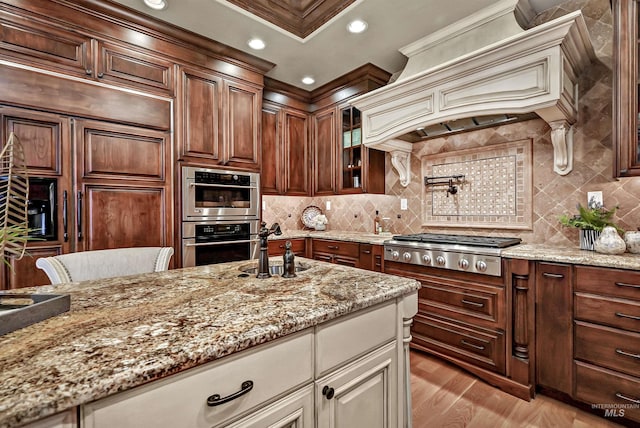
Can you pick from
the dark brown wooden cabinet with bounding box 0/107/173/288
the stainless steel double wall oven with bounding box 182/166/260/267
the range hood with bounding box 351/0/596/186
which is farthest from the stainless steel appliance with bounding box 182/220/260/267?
the range hood with bounding box 351/0/596/186

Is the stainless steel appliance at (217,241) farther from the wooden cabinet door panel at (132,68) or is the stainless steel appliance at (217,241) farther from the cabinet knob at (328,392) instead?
the cabinet knob at (328,392)

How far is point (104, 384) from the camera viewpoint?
0.52 m

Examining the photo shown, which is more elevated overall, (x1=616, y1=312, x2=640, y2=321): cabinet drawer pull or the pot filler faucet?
the pot filler faucet

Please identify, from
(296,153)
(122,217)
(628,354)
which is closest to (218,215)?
(122,217)

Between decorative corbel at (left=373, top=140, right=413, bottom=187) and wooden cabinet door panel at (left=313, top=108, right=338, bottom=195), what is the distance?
776 mm

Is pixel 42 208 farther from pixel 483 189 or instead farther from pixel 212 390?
pixel 483 189

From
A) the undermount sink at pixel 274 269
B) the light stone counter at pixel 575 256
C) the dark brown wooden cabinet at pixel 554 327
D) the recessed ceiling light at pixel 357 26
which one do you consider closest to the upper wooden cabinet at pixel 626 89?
the light stone counter at pixel 575 256

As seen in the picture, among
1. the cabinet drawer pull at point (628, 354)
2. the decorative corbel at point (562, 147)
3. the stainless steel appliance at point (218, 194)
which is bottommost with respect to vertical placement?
the cabinet drawer pull at point (628, 354)

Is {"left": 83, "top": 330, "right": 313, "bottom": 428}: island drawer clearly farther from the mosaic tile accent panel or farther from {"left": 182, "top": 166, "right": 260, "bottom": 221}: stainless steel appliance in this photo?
the mosaic tile accent panel

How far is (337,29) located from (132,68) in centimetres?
174

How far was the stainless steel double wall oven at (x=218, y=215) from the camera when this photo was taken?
106 inches

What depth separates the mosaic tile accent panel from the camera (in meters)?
2.46

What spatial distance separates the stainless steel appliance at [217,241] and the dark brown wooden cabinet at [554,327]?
2.40 m

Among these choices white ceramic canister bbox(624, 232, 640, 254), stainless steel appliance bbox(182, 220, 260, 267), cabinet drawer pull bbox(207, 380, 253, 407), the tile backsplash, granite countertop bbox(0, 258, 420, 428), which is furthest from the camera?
stainless steel appliance bbox(182, 220, 260, 267)
